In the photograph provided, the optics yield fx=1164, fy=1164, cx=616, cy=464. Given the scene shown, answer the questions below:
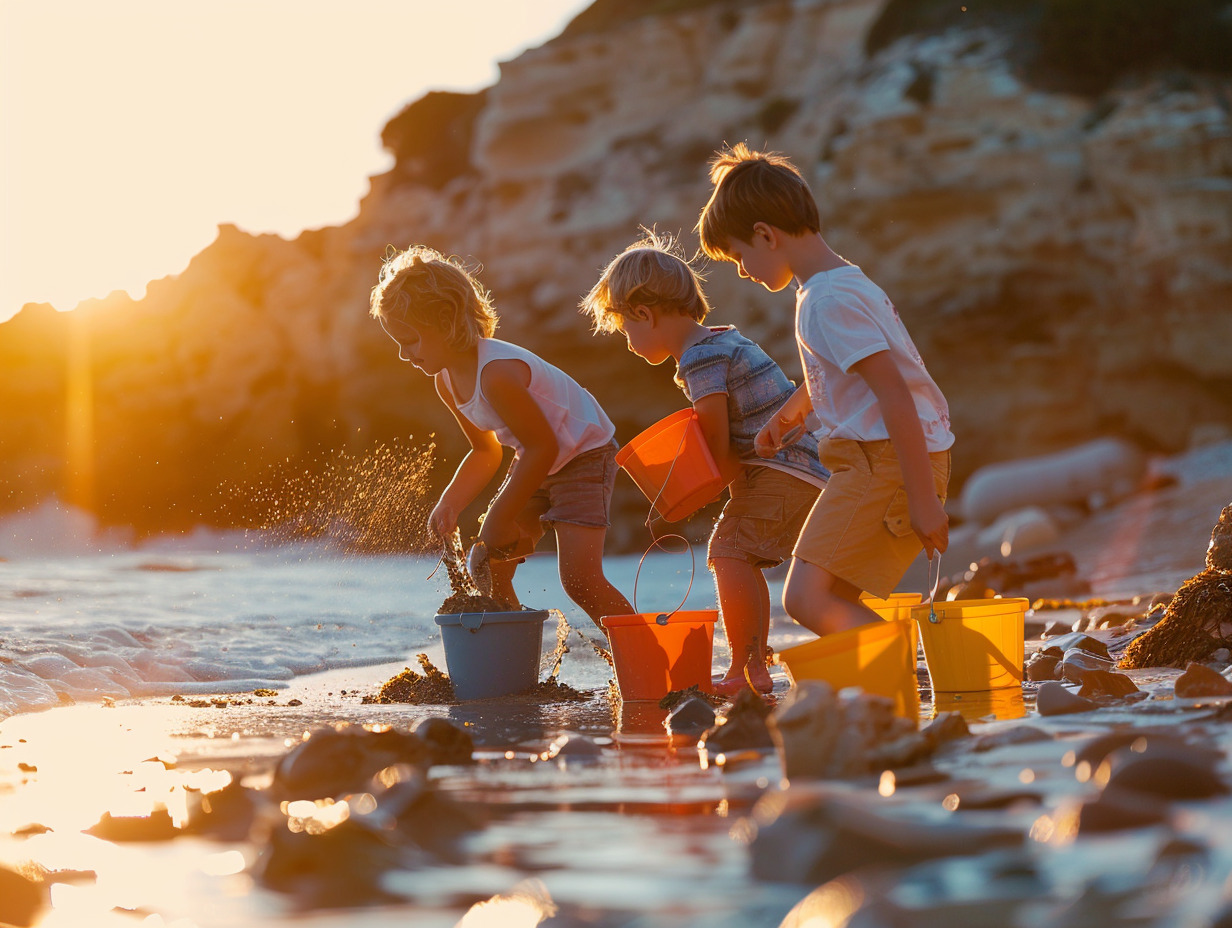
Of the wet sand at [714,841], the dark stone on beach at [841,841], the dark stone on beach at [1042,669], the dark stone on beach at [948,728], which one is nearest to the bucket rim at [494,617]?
the wet sand at [714,841]

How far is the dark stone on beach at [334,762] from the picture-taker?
6.40ft

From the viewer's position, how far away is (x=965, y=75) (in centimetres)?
1783

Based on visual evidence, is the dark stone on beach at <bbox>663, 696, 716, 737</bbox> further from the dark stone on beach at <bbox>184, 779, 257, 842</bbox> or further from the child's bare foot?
the dark stone on beach at <bbox>184, 779, 257, 842</bbox>

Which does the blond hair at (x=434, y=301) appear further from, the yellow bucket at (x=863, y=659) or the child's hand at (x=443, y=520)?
the yellow bucket at (x=863, y=659)

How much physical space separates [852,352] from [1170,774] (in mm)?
1417

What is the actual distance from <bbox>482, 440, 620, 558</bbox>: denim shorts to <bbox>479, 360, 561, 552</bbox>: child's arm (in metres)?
0.13

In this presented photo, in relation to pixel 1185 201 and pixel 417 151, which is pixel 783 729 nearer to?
pixel 1185 201

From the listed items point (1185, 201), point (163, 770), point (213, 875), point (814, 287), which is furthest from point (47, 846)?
point (1185, 201)

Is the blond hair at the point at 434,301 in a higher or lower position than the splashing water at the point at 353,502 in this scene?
higher

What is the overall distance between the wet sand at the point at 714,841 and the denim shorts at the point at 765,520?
1214 mm

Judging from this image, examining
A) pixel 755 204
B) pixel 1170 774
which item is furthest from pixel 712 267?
pixel 1170 774

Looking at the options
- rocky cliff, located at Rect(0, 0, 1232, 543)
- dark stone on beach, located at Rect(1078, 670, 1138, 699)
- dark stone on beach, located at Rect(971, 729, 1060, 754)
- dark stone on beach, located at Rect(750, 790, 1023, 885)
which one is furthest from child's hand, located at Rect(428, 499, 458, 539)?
rocky cliff, located at Rect(0, 0, 1232, 543)

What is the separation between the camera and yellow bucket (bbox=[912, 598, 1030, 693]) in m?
3.12

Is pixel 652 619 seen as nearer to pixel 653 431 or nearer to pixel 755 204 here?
pixel 653 431
